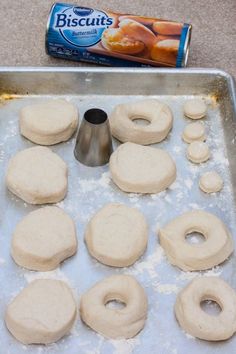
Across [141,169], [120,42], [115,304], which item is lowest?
[115,304]

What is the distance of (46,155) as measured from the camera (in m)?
1.29

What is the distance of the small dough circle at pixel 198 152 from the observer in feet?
4.35

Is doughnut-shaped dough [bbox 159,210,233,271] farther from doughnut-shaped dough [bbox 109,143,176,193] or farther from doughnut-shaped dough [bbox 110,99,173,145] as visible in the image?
doughnut-shaped dough [bbox 110,99,173,145]

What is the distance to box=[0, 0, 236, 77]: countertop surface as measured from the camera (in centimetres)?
159

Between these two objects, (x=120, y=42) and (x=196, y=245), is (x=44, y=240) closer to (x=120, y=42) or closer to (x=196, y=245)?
(x=196, y=245)

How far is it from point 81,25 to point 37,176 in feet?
1.50

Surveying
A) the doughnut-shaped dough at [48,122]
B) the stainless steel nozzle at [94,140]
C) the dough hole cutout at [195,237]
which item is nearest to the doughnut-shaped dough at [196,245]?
the dough hole cutout at [195,237]

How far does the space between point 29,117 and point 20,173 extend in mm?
165

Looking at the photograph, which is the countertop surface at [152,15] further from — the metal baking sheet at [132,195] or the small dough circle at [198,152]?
the small dough circle at [198,152]

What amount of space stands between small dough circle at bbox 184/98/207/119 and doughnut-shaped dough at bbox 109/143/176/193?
16cm

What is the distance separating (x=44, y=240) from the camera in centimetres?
113

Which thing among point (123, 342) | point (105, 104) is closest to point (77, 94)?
point (105, 104)

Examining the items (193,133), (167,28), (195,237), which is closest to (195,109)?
(193,133)

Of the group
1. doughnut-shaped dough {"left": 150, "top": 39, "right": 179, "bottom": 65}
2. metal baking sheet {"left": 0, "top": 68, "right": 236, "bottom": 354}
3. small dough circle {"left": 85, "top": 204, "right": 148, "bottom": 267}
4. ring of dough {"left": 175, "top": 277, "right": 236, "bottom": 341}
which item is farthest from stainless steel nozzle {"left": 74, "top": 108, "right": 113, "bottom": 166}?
ring of dough {"left": 175, "top": 277, "right": 236, "bottom": 341}
